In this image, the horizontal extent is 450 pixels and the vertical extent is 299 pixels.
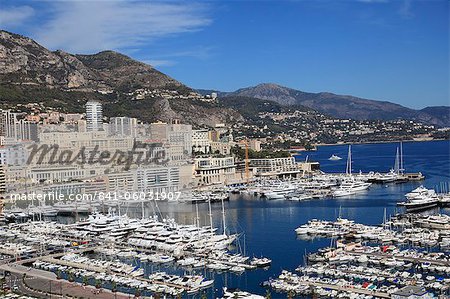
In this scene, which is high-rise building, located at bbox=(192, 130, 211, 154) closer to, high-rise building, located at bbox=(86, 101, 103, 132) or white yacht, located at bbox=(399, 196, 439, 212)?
high-rise building, located at bbox=(86, 101, 103, 132)

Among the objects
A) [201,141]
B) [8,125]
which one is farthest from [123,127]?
[8,125]

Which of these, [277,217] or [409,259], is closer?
[409,259]

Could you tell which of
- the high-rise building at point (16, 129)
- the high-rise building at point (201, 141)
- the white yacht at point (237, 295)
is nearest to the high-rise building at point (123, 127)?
the high-rise building at point (201, 141)

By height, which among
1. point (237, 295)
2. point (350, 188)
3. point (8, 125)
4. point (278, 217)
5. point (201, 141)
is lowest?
point (278, 217)

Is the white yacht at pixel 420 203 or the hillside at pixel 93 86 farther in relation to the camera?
the hillside at pixel 93 86

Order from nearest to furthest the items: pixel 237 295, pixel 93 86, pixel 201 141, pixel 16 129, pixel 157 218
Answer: pixel 237 295
pixel 157 218
pixel 16 129
pixel 201 141
pixel 93 86

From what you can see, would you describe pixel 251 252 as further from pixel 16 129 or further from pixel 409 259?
pixel 16 129

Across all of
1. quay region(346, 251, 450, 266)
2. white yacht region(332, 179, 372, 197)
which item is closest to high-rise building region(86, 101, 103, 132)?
white yacht region(332, 179, 372, 197)

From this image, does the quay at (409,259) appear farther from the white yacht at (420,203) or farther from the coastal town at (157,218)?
the white yacht at (420,203)

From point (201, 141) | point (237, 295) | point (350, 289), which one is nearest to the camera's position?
point (237, 295)
